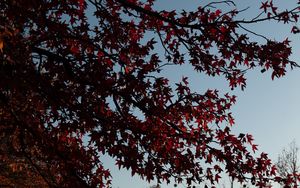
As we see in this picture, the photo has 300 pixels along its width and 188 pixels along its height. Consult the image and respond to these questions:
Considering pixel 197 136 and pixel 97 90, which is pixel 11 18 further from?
pixel 197 136

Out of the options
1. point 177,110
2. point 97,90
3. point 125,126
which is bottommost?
point 125,126

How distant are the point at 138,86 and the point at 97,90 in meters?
0.63

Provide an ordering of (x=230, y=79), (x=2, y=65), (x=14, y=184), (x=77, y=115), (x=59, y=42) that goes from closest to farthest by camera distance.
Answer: (x=2, y=65), (x=77, y=115), (x=59, y=42), (x=230, y=79), (x=14, y=184)

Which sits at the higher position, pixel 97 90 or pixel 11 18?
pixel 11 18

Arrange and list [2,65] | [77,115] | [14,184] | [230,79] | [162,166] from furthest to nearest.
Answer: [14,184]
[230,79]
[162,166]
[77,115]
[2,65]

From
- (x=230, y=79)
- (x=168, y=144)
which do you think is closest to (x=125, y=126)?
(x=168, y=144)

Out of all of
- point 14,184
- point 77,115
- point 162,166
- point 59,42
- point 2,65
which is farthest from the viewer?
point 14,184

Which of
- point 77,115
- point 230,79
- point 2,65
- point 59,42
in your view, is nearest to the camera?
point 2,65

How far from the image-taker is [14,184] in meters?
13.9

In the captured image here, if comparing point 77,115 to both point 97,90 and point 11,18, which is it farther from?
point 11,18

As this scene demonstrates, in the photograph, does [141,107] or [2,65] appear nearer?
[2,65]

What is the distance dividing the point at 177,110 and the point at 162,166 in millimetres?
1547

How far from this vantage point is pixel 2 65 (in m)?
5.22

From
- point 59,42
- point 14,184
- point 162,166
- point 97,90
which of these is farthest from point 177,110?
point 14,184
